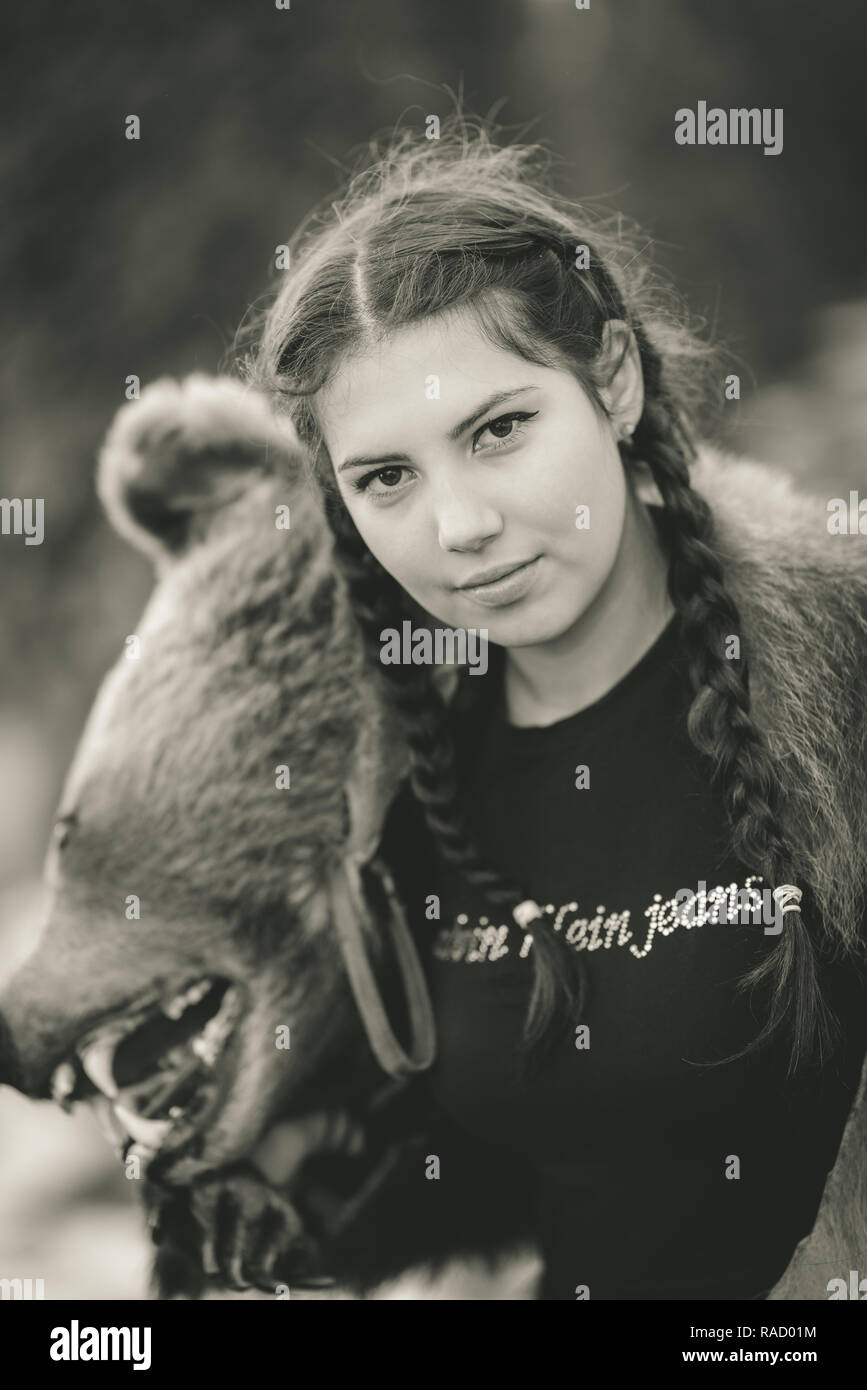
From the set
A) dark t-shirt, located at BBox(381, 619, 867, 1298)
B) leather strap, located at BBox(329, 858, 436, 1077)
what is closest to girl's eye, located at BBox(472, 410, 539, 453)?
dark t-shirt, located at BBox(381, 619, 867, 1298)

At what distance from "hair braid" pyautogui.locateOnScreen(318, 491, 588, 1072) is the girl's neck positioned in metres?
0.11

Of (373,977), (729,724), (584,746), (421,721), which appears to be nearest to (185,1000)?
(373,977)

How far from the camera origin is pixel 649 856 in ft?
3.63

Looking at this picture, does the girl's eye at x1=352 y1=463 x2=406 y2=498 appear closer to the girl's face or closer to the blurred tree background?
the girl's face

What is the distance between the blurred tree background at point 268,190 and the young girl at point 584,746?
0.30ft

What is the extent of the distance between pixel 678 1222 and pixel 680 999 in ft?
0.72

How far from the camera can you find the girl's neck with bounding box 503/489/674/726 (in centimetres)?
111

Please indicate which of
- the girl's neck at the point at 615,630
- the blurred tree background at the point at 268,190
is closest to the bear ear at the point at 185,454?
the blurred tree background at the point at 268,190

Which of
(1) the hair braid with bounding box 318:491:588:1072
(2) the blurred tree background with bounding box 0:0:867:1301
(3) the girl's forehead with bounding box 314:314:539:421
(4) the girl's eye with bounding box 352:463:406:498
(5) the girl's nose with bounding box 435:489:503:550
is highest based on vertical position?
(2) the blurred tree background with bounding box 0:0:867:1301

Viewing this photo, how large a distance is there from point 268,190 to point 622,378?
479 millimetres

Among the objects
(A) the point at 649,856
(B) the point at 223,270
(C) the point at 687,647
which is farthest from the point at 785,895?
(B) the point at 223,270

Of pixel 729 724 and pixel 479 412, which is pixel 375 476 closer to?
pixel 479 412

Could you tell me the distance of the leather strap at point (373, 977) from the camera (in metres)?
1.20

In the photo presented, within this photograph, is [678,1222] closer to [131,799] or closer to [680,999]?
[680,999]
